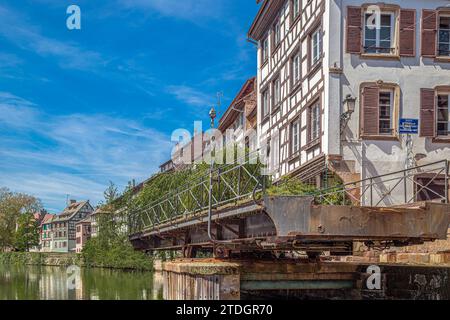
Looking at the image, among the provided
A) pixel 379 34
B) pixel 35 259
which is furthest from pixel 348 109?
pixel 35 259

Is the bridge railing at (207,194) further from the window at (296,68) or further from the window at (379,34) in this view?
the window at (379,34)

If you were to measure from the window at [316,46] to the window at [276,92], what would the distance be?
5240 mm

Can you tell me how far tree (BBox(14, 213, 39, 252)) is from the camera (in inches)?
4381

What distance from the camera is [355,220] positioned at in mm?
11945

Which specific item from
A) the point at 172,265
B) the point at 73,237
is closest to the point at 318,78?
the point at 172,265

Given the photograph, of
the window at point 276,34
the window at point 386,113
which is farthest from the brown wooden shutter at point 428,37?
the window at point 276,34

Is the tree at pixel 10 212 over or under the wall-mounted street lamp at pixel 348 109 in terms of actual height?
under

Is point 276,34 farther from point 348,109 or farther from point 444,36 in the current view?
point 348,109

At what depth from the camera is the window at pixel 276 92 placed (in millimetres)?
31578

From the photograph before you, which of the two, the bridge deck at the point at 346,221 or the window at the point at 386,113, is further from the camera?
the window at the point at 386,113

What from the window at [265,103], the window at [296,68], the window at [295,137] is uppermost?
the window at [296,68]

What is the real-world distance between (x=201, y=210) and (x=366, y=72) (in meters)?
9.31

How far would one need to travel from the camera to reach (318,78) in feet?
82.2

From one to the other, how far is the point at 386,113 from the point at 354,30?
3.28 metres
